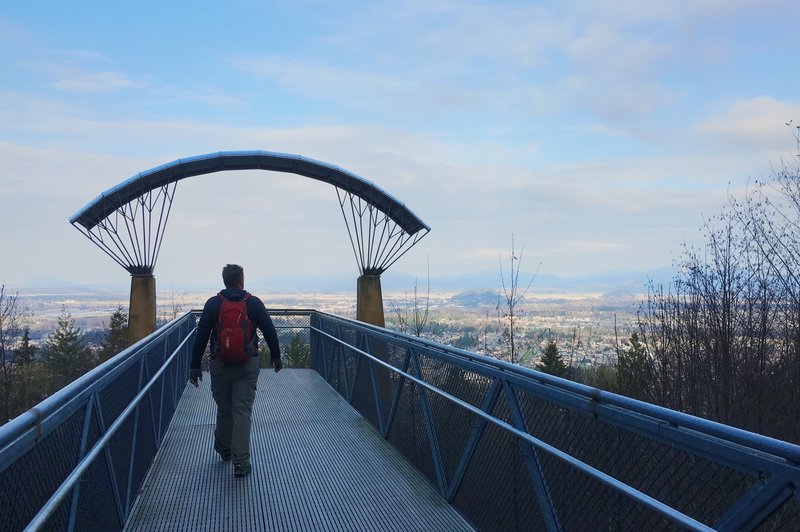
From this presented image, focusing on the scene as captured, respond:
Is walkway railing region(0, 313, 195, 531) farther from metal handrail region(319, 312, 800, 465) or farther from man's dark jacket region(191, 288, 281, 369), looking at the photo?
metal handrail region(319, 312, 800, 465)

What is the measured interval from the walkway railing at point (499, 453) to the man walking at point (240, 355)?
0.70 m

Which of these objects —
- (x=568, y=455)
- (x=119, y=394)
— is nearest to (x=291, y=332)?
(x=119, y=394)

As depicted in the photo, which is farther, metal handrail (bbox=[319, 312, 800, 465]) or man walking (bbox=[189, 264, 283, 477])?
→ man walking (bbox=[189, 264, 283, 477])

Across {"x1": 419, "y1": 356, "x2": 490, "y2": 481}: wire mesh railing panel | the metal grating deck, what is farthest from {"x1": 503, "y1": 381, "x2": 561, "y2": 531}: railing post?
the metal grating deck

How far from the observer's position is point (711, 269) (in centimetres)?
1761

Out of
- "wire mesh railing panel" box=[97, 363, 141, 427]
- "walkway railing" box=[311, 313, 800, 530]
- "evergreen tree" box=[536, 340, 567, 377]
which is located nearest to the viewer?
"walkway railing" box=[311, 313, 800, 530]

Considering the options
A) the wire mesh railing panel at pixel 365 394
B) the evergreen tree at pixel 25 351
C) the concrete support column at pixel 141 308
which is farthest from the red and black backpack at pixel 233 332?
the evergreen tree at pixel 25 351

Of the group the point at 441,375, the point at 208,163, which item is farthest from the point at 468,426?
the point at 208,163

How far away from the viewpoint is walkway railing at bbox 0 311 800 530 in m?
2.90

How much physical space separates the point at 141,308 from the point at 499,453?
715 inches

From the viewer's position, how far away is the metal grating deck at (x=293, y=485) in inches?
226

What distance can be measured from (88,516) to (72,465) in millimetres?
425

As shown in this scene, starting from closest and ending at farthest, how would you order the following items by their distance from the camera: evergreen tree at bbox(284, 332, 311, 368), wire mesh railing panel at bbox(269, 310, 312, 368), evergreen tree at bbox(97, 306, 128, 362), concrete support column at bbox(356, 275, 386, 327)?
wire mesh railing panel at bbox(269, 310, 312, 368)
evergreen tree at bbox(284, 332, 311, 368)
concrete support column at bbox(356, 275, 386, 327)
evergreen tree at bbox(97, 306, 128, 362)

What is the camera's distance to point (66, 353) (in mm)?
70938
